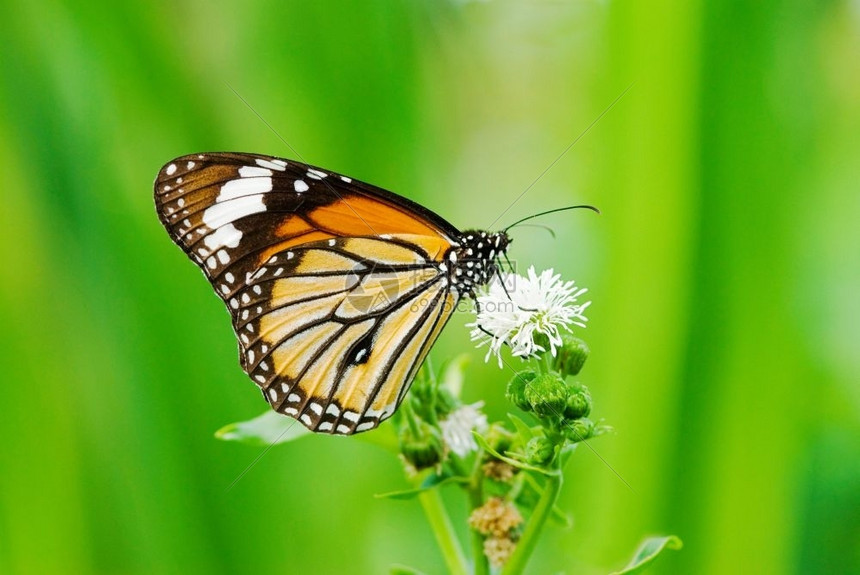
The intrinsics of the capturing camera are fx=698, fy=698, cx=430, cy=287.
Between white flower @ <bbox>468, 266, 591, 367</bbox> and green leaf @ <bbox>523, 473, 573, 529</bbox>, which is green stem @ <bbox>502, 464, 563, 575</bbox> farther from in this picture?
white flower @ <bbox>468, 266, 591, 367</bbox>

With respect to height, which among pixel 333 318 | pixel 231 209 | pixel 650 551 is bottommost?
pixel 650 551

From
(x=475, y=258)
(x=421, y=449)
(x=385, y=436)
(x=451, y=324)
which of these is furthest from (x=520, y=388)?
(x=451, y=324)

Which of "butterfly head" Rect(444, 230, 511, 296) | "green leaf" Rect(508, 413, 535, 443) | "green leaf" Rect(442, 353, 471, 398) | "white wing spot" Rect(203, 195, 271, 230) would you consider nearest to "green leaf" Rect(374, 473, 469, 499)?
"green leaf" Rect(508, 413, 535, 443)

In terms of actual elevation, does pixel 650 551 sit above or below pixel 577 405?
below

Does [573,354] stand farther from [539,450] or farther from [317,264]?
[317,264]

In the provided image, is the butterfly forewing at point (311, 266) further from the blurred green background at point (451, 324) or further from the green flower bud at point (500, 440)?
the blurred green background at point (451, 324)

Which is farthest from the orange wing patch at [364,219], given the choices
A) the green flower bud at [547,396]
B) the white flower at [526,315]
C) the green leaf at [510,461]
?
the green leaf at [510,461]

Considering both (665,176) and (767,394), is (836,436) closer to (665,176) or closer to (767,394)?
(767,394)
